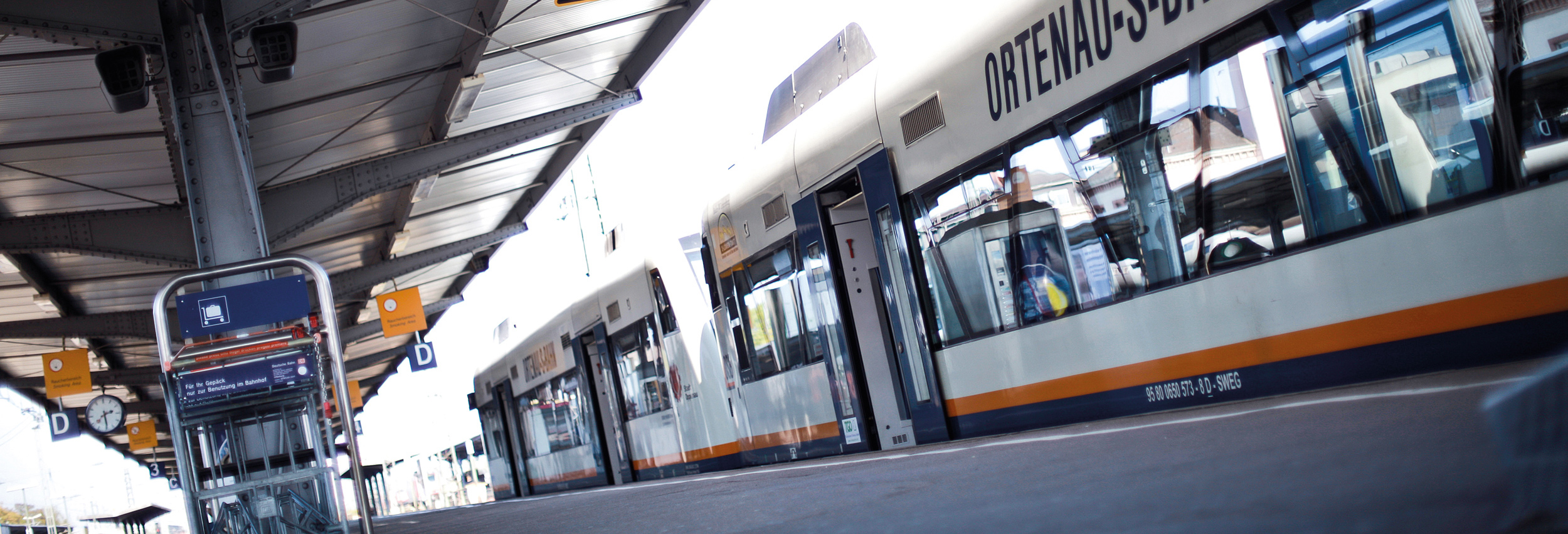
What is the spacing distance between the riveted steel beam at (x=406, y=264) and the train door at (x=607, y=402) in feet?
19.3

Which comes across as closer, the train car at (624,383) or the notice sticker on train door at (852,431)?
the notice sticker on train door at (852,431)

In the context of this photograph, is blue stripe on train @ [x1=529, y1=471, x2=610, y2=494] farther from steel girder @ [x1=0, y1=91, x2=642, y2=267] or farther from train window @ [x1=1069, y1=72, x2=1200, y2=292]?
train window @ [x1=1069, y1=72, x2=1200, y2=292]

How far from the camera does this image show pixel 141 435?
32344mm

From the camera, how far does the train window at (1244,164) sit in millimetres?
4137

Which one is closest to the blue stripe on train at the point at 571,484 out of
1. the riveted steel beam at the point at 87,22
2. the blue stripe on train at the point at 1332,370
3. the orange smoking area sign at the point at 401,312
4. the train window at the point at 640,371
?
the train window at the point at 640,371

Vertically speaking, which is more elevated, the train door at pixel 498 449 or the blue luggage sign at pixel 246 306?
the blue luggage sign at pixel 246 306

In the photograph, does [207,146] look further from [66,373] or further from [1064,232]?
[66,373]

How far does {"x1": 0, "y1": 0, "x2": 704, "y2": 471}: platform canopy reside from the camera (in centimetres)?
954

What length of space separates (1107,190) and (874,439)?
324cm

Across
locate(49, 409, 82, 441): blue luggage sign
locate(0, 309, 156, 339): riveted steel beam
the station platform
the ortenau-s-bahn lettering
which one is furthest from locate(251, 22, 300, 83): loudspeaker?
locate(49, 409, 82, 441): blue luggage sign

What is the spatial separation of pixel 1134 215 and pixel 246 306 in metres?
4.60

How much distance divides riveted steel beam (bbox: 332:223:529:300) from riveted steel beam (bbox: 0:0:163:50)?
37.6 feet

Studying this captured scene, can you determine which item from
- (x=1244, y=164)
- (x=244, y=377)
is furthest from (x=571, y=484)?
(x=1244, y=164)

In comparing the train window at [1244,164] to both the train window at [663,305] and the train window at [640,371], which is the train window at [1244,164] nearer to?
the train window at [663,305]
